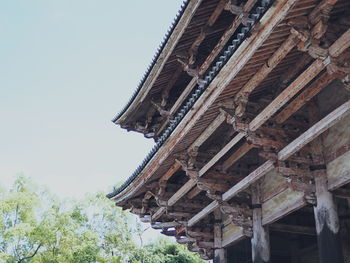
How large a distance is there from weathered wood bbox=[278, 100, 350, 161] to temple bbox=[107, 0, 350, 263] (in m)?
0.02

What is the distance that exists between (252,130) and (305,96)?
43.3 inches

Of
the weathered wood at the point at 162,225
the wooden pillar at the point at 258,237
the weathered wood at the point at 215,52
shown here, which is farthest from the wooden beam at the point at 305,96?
the weathered wood at the point at 162,225

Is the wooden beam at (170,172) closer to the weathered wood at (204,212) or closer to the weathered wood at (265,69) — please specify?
the weathered wood at (204,212)

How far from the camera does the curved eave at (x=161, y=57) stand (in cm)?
986

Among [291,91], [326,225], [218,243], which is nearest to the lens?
[291,91]

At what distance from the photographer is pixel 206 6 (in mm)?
9984

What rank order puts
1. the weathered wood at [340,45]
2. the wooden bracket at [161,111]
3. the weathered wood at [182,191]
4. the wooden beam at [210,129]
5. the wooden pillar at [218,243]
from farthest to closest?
the wooden bracket at [161,111] < the wooden pillar at [218,243] < the weathered wood at [182,191] < the wooden beam at [210,129] < the weathered wood at [340,45]

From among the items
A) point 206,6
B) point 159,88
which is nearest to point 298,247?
point 159,88

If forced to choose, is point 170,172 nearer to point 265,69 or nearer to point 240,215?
point 240,215

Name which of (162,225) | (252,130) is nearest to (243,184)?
(252,130)

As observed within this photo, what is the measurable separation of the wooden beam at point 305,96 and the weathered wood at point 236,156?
1.35m

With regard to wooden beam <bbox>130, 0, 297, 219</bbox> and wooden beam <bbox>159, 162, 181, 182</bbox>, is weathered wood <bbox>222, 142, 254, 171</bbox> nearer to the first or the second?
wooden beam <bbox>130, 0, 297, 219</bbox>

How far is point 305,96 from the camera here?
7887mm

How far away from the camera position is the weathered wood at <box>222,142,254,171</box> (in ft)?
31.7
